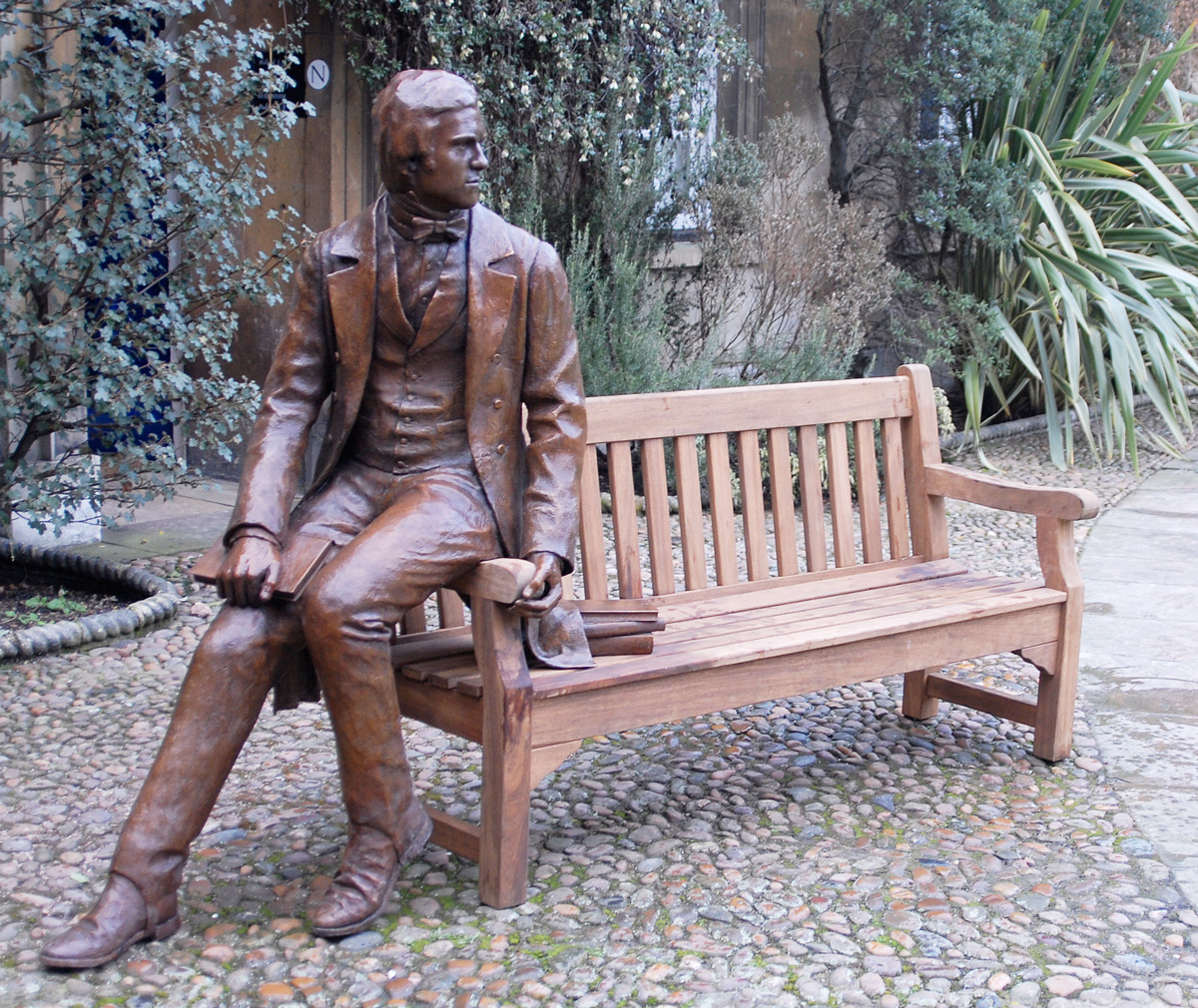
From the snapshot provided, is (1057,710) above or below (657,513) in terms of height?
below

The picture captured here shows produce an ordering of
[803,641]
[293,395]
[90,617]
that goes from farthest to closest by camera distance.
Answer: [90,617] → [803,641] → [293,395]

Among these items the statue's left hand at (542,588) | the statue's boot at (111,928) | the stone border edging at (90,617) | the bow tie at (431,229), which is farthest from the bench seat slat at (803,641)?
the stone border edging at (90,617)

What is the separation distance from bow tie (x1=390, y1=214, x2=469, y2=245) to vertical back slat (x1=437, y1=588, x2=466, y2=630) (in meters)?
0.87

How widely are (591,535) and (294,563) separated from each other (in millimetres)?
908

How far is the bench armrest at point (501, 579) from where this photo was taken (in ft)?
8.65

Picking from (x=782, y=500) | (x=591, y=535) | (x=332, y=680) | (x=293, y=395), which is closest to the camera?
(x=332, y=680)

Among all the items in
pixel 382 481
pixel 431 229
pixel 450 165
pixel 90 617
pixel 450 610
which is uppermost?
pixel 450 165

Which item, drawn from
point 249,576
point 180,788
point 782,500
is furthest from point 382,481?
point 782,500

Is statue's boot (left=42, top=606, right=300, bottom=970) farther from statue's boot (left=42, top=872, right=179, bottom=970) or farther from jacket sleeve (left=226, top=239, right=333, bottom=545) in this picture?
jacket sleeve (left=226, top=239, right=333, bottom=545)

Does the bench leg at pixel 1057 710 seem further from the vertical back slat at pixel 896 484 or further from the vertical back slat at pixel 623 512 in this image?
the vertical back slat at pixel 623 512

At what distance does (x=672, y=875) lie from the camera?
2.97 m

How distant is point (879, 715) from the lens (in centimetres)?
417

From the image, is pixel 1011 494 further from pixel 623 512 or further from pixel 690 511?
pixel 623 512

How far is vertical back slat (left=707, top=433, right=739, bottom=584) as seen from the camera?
361 centimetres
